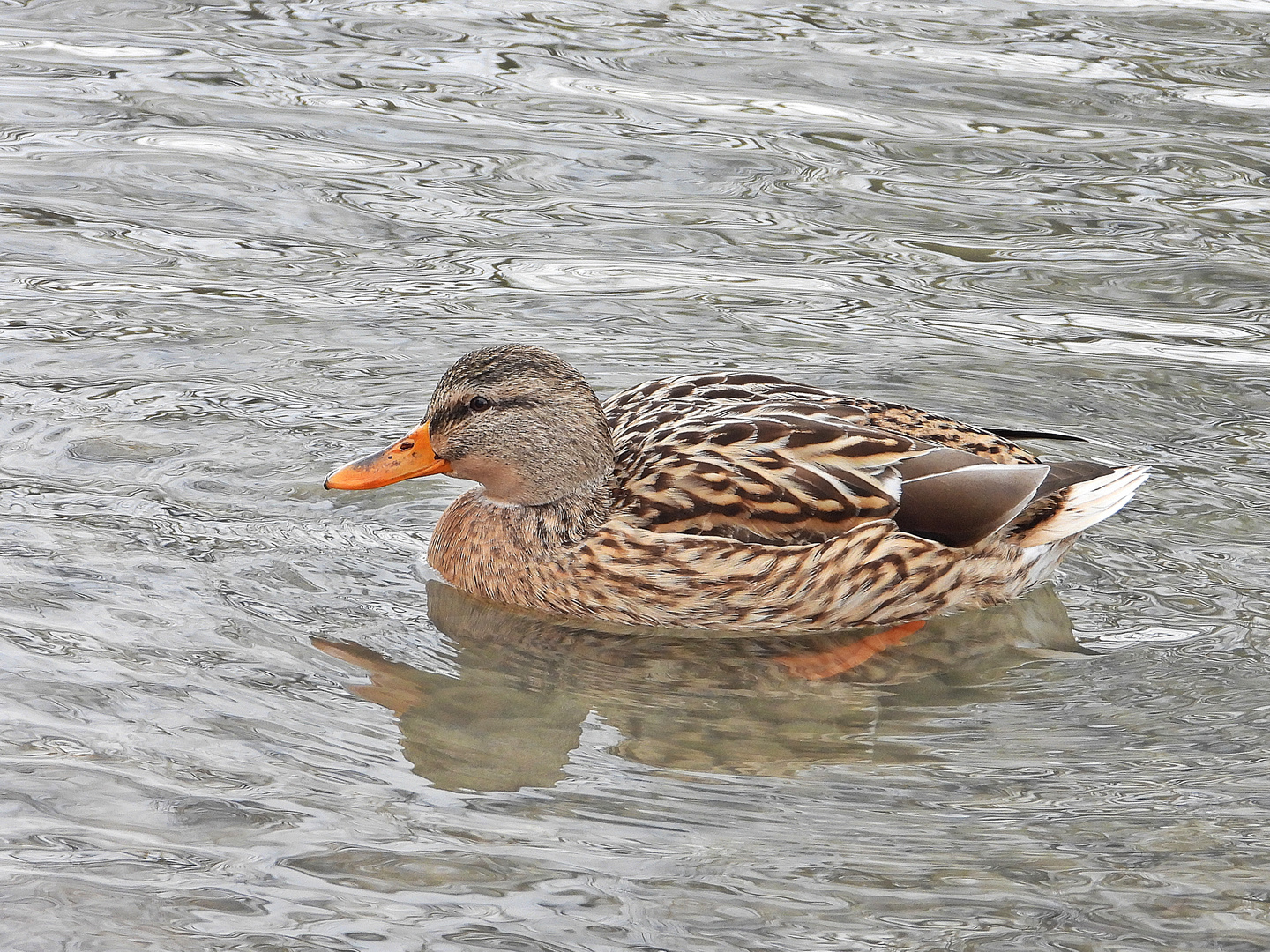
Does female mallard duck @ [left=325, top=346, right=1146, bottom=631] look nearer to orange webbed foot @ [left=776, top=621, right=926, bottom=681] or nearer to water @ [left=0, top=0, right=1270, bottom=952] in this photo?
orange webbed foot @ [left=776, top=621, right=926, bottom=681]

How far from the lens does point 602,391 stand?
344 inches

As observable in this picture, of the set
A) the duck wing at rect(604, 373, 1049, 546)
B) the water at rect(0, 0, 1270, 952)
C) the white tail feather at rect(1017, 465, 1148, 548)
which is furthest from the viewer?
the white tail feather at rect(1017, 465, 1148, 548)

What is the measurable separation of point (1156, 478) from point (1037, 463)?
796mm

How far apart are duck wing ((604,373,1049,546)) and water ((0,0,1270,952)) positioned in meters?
0.47

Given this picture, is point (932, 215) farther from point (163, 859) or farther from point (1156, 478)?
point (163, 859)

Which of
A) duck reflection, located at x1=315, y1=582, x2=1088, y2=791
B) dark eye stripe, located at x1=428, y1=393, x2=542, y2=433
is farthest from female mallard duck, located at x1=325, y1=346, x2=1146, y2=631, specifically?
duck reflection, located at x1=315, y1=582, x2=1088, y2=791

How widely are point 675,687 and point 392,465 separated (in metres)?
1.45

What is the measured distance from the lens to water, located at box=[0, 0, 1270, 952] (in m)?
5.02

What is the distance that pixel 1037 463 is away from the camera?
7.32 m

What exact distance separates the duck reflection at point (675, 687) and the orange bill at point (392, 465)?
18.9 inches

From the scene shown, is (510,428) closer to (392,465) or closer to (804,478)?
(392,465)

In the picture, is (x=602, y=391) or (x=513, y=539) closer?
(x=513, y=539)

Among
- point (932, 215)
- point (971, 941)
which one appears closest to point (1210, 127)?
point (932, 215)

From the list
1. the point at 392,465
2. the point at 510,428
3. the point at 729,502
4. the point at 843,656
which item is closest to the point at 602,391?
the point at 510,428
